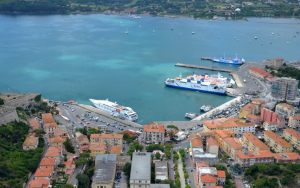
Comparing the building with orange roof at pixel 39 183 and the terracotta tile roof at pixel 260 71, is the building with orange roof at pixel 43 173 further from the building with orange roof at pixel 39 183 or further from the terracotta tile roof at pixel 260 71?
the terracotta tile roof at pixel 260 71

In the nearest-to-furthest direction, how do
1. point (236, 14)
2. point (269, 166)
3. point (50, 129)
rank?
point (269, 166) → point (50, 129) → point (236, 14)

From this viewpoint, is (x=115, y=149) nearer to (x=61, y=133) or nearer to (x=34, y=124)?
(x=61, y=133)

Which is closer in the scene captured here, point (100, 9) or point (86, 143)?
point (86, 143)

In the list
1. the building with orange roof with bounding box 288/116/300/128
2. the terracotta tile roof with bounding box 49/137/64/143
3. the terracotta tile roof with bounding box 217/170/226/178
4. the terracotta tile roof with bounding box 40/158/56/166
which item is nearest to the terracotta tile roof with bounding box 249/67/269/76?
the building with orange roof with bounding box 288/116/300/128

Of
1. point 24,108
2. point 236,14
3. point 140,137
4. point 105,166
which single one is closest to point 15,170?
point 105,166

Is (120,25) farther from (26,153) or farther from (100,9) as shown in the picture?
(26,153)

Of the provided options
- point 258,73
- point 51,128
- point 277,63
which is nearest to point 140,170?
point 51,128
